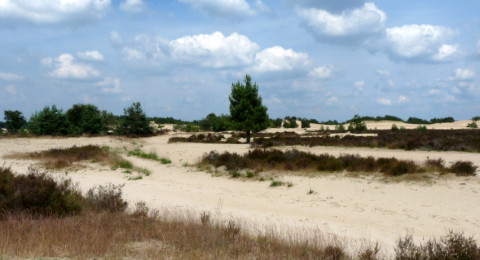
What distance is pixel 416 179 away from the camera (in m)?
14.7

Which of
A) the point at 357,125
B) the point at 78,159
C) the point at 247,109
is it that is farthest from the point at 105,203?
the point at 357,125

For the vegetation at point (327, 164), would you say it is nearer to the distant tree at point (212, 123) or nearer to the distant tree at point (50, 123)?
the distant tree at point (50, 123)

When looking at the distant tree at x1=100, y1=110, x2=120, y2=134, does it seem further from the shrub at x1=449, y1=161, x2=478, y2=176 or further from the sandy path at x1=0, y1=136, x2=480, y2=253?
the shrub at x1=449, y1=161, x2=478, y2=176

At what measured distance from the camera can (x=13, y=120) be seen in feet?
191

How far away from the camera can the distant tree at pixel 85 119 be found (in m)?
50.3

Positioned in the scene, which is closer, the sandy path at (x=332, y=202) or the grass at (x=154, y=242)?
the grass at (x=154, y=242)

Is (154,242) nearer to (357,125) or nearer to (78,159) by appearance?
(78,159)

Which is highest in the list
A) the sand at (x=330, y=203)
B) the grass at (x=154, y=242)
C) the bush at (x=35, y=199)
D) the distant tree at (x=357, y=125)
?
the distant tree at (x=357, y=125)

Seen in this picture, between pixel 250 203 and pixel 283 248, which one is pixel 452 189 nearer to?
pixel 250 203

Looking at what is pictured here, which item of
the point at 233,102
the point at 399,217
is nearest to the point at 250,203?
the point at 399,217

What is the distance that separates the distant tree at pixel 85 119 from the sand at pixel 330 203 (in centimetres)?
3377

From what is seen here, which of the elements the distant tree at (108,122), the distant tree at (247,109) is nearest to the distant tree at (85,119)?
the distant tree at (108,122)

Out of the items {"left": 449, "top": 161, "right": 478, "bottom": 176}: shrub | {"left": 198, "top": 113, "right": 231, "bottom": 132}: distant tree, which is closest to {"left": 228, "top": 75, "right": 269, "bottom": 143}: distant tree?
{"left": 449, "top": 161, "right": 478, "bottom": 176}: shrub

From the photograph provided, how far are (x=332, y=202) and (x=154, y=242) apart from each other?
804 centimetres
